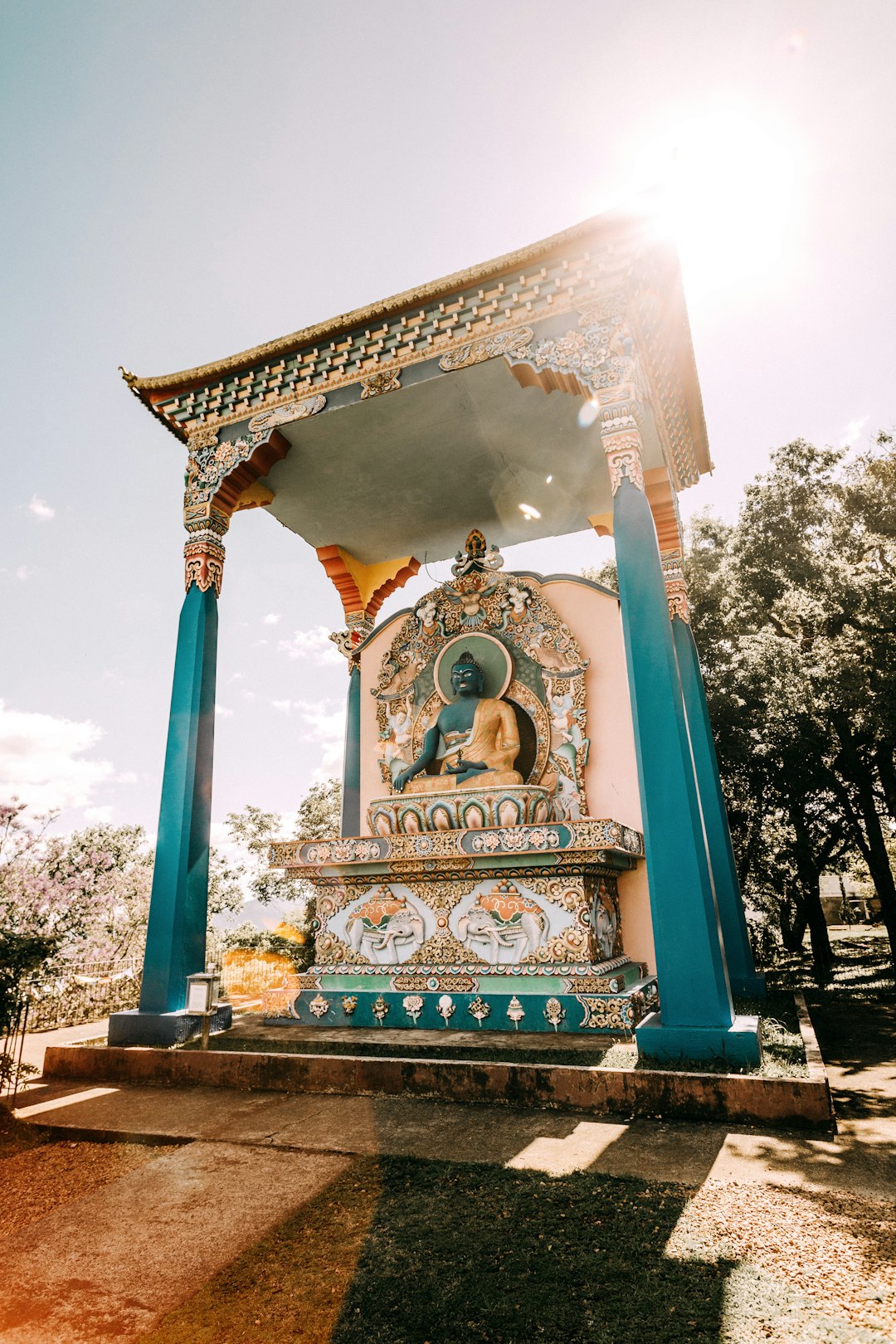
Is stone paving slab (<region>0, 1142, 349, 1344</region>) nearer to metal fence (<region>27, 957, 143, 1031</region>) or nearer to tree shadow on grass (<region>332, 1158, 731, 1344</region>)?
tree shadow on grass (<region>332, 1158, 731, 1344</region>)

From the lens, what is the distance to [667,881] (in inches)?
209

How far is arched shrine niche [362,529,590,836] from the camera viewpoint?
823 cm

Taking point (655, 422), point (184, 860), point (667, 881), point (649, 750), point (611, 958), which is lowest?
point (611, 958)

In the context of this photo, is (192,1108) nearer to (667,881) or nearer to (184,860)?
(184,860)

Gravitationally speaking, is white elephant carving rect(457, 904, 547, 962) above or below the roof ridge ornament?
below

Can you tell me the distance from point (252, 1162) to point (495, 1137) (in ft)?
4.18

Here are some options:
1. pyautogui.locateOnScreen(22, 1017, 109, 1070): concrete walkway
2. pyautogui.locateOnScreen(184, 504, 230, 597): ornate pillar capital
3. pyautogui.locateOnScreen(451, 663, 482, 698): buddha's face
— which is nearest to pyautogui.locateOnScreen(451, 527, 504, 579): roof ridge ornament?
pyautogui.locateOnScreen(451, 663, 482, 698): buddha's face

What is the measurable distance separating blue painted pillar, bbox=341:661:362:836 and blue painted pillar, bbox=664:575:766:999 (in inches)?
192

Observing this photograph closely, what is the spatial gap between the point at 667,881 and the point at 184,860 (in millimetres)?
4637

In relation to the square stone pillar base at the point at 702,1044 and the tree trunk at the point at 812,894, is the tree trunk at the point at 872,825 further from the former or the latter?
the square stone pillar base at the point at 702,1044

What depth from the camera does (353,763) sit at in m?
11.3

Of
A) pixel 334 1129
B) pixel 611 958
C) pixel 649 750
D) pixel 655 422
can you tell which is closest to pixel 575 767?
pixel 611 958

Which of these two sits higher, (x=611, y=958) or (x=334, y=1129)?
(x=611, y=958)

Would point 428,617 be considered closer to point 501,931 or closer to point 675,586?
point 675,586
